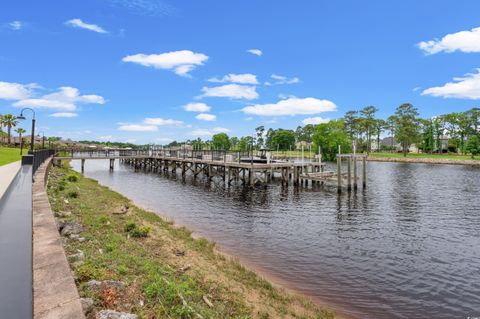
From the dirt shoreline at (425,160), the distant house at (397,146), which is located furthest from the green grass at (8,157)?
the distant house at (397,146)

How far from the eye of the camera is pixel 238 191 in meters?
31.8

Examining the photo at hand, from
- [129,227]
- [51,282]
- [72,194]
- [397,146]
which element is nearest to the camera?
[51,282]

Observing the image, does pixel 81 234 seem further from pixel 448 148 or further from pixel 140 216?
pixel 448 148

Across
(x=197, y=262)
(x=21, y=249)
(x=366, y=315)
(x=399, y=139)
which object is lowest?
(x=366, y=315)

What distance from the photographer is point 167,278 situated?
774 cm

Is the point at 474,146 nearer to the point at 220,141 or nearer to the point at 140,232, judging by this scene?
the point at 220,141

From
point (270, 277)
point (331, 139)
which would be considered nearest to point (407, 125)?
point (331, 139)

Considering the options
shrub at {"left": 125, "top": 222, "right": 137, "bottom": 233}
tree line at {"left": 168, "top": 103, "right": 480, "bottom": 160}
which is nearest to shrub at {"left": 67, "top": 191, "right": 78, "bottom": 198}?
shrub at {"left": 125, "top": 222, "right": 137, "bottom": 233}

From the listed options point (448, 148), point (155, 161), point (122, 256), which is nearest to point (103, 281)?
point (122, 256)

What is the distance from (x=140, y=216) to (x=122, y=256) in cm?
885

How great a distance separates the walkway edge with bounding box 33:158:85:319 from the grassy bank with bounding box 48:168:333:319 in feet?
2.30

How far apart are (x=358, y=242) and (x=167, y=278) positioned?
35.7ft

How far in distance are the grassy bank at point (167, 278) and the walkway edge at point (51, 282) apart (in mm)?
702

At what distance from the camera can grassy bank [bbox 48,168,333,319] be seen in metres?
5.89
